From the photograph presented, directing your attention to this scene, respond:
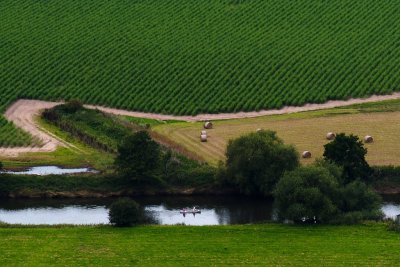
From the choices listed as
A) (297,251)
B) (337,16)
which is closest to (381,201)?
(297,251)

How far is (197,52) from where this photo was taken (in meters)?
167

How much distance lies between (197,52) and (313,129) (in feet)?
117

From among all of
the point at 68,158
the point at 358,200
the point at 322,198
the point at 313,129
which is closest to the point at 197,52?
the point at 313,129

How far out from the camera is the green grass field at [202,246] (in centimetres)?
9844

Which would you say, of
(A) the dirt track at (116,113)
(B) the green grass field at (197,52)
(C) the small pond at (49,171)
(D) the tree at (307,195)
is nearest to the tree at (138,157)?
(C) the small pond at (49,171)

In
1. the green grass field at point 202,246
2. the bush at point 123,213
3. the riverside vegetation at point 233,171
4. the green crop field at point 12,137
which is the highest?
the green crop field at point 12,137

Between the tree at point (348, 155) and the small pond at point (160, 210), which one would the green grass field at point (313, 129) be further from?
the small pond at point (160, 210)

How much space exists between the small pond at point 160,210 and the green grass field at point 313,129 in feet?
24.7

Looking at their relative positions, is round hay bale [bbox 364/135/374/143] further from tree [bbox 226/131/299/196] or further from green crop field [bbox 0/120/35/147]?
green crop field [bbox 0/120/35/147]

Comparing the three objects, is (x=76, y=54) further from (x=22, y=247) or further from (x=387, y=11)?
(x=22, y=247)

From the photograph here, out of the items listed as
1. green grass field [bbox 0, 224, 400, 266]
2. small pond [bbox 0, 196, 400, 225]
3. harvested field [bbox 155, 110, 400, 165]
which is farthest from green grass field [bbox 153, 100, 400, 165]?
green grass field [bbox 0, 224, 400, 266]

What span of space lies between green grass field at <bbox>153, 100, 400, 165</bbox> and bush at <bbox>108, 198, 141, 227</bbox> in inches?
687

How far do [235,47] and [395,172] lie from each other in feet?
173

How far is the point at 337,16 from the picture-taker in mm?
181750
